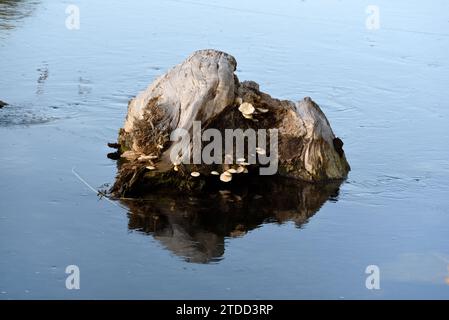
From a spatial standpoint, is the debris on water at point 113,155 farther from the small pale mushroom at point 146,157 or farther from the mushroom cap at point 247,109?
the mushroom cap at point 247,109

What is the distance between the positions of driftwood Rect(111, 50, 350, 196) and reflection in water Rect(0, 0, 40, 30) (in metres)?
8.94

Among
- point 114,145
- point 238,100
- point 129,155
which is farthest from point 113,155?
point 238,100

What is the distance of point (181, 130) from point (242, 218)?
4.50 feet

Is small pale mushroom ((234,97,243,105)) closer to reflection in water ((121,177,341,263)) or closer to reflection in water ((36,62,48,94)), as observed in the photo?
reflection in water ((121,177,341,263))

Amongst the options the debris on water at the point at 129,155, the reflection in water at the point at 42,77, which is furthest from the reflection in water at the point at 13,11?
the debris on water at the point at 129,155

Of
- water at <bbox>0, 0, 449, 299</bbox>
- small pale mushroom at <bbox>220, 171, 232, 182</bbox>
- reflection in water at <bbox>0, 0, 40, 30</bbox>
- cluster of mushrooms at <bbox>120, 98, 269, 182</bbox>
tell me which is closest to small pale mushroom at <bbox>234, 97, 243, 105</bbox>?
cluster of mushrooms at <bbox>120, 98, 269, 182</bbox>

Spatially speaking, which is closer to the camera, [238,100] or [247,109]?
[247,109]

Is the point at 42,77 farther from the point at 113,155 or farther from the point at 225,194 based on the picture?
the point at 225,194

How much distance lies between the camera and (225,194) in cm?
1057

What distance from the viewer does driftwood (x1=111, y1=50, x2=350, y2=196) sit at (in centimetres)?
1055

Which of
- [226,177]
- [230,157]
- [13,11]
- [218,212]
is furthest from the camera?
[13,11]

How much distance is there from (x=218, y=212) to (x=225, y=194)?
507mm

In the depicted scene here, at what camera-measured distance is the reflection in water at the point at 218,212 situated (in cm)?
934
